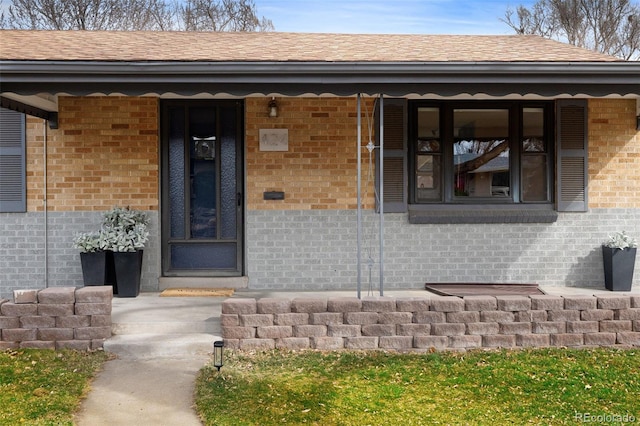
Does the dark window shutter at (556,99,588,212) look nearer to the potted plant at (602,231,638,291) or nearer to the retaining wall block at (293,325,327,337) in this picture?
the potted plant at (602,231,638,291)

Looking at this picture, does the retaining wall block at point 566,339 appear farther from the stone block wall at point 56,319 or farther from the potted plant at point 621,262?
the stone block wall at point 56,319

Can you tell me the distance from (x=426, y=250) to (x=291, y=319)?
9.23 ft

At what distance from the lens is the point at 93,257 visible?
7062mm

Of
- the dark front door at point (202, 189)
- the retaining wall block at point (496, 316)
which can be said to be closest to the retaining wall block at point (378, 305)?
the retaining wall block at point (496, 316)

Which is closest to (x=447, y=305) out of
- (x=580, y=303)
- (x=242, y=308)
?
(x=580, y=303)

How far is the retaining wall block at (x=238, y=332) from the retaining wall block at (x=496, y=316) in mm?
2081

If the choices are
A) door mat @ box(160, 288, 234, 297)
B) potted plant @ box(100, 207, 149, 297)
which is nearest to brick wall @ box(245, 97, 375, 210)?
door mat @ box(160, 288, 234, 297)

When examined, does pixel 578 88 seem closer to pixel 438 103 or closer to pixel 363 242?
pixel 438 103

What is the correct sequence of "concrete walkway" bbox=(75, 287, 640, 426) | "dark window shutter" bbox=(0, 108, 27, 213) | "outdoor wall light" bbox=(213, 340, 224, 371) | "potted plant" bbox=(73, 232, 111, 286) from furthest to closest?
"dark window shutter" bbox=(0, 108, 27, 213), "potted plant" bbox=(73, 232, 111, 286), "outdoor wall light" bbox=(213, 340, 224, 371), "concrete walkway" bbox=(75, 287, 640, 426)

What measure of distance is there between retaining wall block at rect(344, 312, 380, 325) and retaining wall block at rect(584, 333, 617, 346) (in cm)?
195

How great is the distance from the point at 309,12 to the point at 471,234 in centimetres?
1424

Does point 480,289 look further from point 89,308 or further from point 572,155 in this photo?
point 89,308

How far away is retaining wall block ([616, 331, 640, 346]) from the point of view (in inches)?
219

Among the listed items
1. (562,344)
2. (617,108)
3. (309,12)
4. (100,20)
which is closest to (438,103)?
(617,108)
